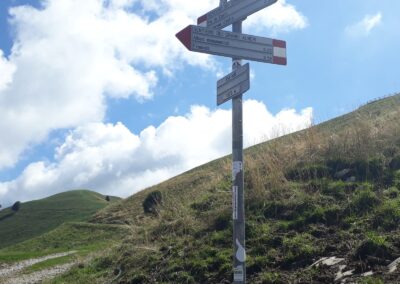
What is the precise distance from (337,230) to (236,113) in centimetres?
333

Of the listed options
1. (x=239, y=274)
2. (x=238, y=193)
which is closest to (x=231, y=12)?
(x=238, y=193)

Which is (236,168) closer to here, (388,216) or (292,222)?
(388,216)

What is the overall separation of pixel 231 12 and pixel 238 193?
6.40 ft

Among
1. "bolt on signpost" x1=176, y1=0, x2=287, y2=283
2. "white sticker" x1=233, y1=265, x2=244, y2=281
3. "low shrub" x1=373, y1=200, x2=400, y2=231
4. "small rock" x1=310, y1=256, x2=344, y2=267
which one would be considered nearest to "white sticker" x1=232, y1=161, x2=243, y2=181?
"bolt on signpost" x1=176, y1=0, x2=287, y2=283

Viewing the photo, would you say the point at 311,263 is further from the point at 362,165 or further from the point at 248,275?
the point at 362,165

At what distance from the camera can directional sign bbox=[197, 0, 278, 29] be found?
5090 mm

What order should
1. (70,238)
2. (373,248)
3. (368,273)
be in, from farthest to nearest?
1. (70,238)
2. (373,248)
3. (368,273)

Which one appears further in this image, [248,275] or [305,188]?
[305,188]

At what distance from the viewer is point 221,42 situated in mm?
5137

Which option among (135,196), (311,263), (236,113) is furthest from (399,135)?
(135,196)

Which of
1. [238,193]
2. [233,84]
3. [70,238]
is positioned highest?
[233,84]

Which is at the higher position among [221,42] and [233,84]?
[221,42]

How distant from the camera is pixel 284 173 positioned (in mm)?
10086

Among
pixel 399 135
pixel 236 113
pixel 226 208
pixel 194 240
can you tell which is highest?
pixel 399 135
